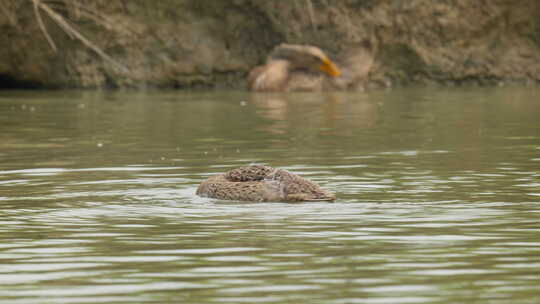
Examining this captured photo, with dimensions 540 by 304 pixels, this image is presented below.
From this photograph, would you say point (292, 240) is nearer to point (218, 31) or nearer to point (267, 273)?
point (267, 273)

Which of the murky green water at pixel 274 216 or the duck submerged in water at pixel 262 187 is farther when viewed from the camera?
the duck submerged in water at pixel 262 187

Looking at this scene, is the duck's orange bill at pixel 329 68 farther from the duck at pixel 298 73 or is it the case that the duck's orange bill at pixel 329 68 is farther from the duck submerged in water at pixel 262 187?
the duck submerged in water at pixel 262 187

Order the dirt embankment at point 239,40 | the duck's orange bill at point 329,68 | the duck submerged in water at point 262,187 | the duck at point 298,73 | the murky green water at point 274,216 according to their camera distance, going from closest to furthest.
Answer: the murky green water at point 274,216, the duck submerged in water at point 262,187, the duck at point 298,73, the duck's orange bill at point 329,68, the dirt embankment at point 239,40

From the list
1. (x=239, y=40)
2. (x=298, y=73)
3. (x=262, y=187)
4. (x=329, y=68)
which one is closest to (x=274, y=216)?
(x=262, y=187)

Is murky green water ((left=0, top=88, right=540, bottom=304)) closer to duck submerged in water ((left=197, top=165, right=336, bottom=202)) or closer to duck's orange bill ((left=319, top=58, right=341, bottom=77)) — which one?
duck submerged in water ((left=197, top=165, right=336, bottom=202))

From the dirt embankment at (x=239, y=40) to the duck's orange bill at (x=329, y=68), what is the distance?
4.44 feet

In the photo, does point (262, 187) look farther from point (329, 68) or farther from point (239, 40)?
point (239, 40)

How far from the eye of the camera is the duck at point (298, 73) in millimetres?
30797

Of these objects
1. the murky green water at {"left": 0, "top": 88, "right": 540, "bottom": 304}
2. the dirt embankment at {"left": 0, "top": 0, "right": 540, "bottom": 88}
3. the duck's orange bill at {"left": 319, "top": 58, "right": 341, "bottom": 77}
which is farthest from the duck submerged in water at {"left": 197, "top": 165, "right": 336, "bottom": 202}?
the dirt embankment at {"left": 0, "top": 0, "right": 540, "bottom": 88}

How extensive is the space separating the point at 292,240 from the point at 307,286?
1.58 m

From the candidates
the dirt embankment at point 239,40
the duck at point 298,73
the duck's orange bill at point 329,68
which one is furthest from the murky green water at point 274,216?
the dirt embankment at point 239,40

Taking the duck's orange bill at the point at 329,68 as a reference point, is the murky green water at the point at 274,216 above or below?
above

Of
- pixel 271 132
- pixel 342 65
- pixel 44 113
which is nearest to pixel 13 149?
pixel 271 132

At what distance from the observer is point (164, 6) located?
3338cm
